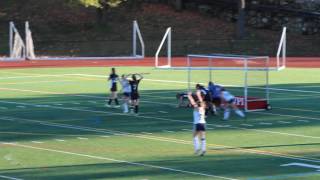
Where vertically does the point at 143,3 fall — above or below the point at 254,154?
above

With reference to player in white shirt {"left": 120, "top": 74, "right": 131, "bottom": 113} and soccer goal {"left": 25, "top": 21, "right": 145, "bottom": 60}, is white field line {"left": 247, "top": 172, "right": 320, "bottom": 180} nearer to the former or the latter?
player in white shirt {"left": 120, "top": 74, "right": 131, "bottom": 113}

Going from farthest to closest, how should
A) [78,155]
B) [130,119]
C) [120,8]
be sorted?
[120,8]
[130,119]
[78,155]

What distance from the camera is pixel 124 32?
6919 centimetres

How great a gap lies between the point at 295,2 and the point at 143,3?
13.3 m

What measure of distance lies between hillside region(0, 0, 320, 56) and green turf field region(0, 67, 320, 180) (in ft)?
83.7

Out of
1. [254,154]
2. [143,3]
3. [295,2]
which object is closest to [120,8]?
[143,3]

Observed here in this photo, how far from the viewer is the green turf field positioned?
61.2ft

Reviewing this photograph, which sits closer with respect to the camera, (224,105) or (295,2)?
(224,105)

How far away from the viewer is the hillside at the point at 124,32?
64.9 meters

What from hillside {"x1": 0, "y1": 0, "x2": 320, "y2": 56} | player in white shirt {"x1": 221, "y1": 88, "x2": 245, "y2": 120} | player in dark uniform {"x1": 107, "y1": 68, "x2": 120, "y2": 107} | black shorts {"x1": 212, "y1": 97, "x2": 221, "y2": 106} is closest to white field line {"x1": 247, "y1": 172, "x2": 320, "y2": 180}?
player in white shirt {"x1": 221, "y1": 88, "x2": 245, "y2": 120}

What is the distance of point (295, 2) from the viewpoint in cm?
7188

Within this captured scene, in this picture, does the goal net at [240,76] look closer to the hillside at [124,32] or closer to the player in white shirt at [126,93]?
the player in white shirt at [126,93]

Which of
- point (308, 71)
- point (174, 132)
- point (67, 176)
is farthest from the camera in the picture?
point (308, 71)

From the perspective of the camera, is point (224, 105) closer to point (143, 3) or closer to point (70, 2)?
point (70, 2)
